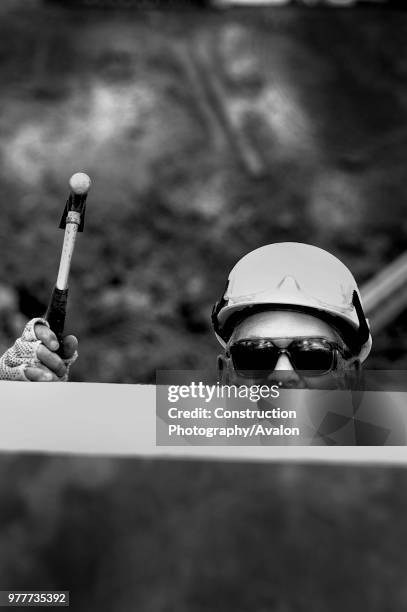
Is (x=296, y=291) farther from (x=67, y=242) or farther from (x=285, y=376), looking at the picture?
(x=67, y=242)

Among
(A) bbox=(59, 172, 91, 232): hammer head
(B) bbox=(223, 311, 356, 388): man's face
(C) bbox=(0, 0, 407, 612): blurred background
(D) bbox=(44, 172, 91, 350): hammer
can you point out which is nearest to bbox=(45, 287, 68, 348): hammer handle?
(D) bbox=(44, 172, 91, 350): hammer

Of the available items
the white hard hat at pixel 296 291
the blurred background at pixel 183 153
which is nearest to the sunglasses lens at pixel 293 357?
the white hard hat at pixel 296 291

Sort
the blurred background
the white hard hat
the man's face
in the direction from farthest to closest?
the blurred background, the white hard hat, the man's face

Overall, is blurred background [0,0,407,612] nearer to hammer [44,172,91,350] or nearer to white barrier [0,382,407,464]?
hammer [44,172,91,350]

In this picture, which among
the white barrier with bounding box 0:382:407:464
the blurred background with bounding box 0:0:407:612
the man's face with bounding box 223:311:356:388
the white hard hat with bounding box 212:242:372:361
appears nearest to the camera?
the white barrier with bounding box 0:382:407:464

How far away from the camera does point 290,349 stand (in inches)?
71.6

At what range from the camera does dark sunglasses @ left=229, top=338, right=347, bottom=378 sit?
1.81 metres

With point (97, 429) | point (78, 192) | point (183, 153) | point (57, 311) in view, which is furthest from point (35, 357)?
point (183, 153)

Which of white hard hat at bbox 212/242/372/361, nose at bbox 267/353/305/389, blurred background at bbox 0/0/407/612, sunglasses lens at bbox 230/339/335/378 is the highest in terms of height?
blurred background at bbox 0/0/407/612

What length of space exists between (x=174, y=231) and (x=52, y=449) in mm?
5250

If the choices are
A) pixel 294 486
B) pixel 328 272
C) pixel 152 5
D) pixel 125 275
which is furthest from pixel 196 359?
pixel 328 272

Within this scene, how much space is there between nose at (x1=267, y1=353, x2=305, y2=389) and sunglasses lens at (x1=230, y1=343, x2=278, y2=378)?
21mm

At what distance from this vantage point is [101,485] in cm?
493

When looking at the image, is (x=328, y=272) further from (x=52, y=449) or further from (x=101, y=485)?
(x=101, y=485)
